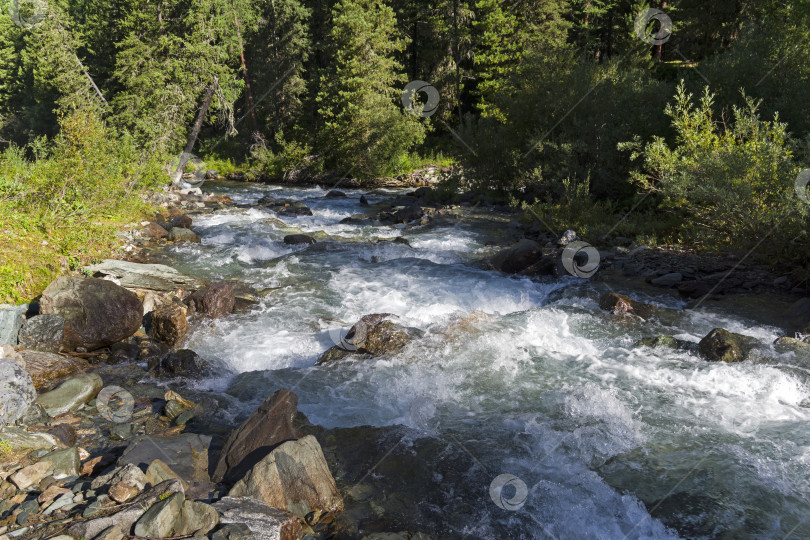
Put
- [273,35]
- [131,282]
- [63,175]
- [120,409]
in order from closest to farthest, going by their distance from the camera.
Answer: [120,409] → [131,282] → [63,175] → [273,35]

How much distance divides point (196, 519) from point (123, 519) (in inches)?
18.7

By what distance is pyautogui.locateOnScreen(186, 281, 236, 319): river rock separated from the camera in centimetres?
893

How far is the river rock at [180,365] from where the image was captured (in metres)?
6.76

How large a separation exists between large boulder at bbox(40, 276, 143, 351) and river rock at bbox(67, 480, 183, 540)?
4.14 meters

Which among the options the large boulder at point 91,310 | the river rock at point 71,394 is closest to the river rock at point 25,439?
the river rock at point 71,394

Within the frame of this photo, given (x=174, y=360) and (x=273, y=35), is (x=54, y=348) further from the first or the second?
(x=273, y=35)

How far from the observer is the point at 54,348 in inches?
277

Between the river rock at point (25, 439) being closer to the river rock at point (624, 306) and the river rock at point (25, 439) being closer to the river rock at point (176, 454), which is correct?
the river rock at point (176, 454)

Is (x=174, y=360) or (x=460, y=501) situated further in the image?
(x=174, y=360)

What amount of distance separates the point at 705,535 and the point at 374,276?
309 inches

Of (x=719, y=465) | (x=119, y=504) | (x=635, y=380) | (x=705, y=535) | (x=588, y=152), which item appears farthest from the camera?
(x=588, y=152)

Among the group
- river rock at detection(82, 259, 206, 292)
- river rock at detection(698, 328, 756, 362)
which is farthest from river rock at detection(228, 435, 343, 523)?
river rock at detection(82, 259, 206, 292)

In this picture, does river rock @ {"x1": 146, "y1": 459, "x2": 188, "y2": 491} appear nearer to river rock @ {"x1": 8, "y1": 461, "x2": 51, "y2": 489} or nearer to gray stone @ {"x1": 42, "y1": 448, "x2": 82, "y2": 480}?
gray stone @ {"x1": 42, "y1": 448, "x2": 82, "y2": 480}

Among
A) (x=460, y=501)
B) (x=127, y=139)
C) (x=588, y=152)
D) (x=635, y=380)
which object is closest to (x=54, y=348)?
(x=460, y=501)
